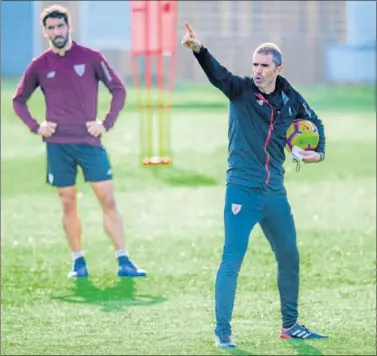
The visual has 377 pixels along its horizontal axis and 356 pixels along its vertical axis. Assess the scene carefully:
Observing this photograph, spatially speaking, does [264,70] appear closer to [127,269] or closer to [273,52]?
[273,52]

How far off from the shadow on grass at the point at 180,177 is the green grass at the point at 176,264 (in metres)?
0.03

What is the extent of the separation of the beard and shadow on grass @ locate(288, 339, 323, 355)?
325 cm

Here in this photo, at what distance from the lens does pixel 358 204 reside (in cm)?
1598

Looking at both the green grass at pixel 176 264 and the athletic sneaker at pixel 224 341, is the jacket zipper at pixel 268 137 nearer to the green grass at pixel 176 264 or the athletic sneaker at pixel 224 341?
the athletic sneaker at pixel 224 341

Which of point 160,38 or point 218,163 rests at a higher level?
point 160,38

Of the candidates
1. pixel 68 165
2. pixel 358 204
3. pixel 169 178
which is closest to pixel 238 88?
pixel 68 165

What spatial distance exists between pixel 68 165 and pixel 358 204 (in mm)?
5405

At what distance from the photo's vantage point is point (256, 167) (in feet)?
27.9

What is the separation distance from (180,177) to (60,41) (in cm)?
794

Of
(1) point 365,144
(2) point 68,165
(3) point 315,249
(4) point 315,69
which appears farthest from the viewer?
(4) point 315,69

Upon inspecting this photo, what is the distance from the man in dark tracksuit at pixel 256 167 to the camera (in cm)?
845

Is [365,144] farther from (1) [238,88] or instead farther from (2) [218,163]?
(1) [238,88]

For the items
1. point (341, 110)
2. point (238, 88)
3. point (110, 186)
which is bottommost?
point (341, 110)

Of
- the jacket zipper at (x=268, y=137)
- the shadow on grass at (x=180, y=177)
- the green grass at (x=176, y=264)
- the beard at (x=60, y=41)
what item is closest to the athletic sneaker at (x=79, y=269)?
the green grass at (x=176, y=264)
